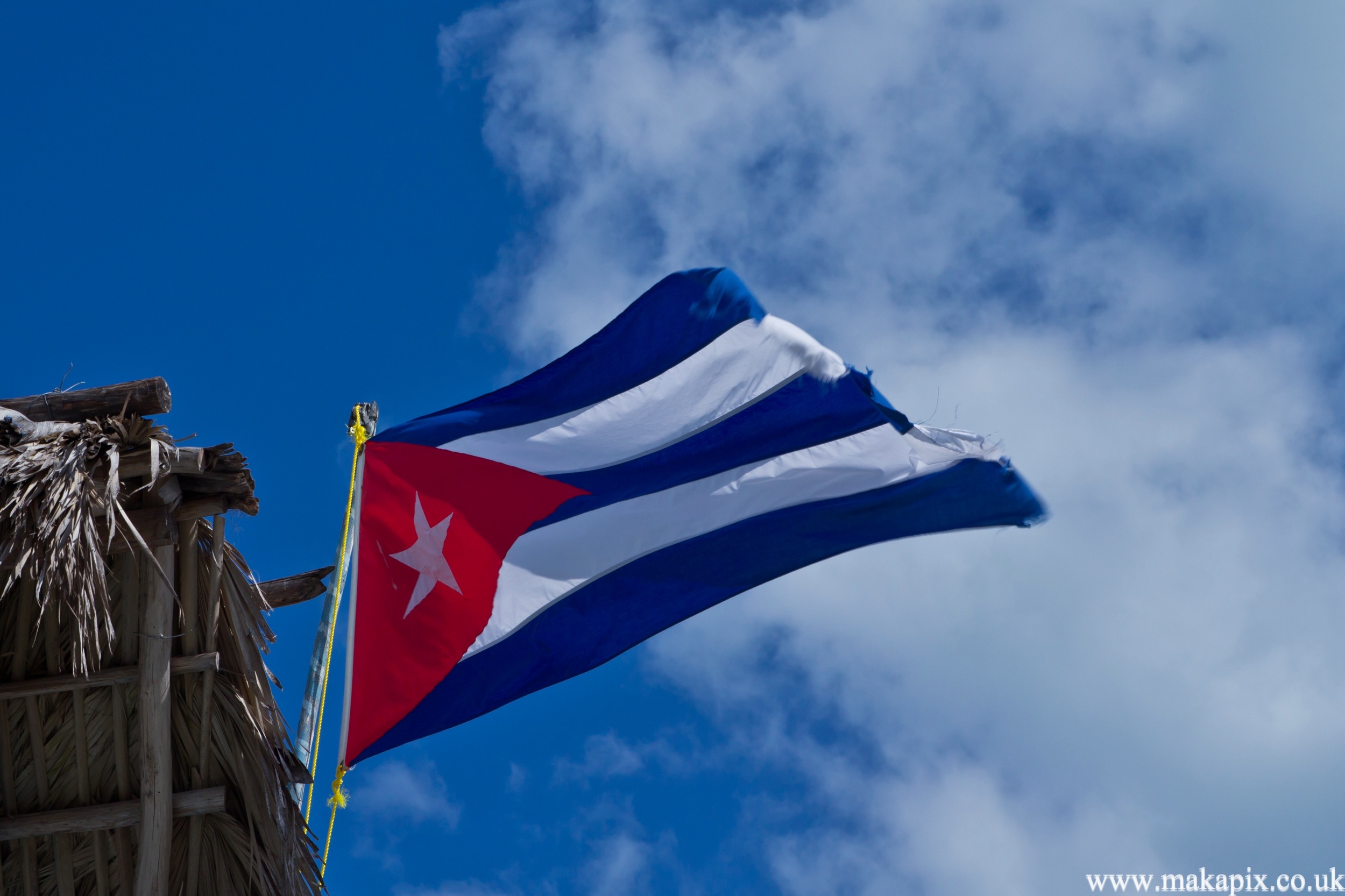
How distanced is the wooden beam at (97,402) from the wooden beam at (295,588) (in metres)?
1.35

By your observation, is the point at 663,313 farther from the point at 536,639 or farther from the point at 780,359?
the point at 536,639

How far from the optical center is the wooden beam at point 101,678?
5.44 meters

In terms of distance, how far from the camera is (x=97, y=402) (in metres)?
5.04

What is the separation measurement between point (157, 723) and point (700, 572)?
2.64 meters

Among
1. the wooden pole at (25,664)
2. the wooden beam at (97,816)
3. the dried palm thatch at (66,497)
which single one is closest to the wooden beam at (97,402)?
the dried palm thatch at (66,497)

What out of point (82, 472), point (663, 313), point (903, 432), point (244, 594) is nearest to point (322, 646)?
point (244, 594)

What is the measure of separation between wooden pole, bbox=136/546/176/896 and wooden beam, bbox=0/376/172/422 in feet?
2.19

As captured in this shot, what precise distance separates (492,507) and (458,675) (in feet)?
3.08

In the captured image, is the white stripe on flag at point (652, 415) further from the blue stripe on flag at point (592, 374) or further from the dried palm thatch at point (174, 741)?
the dried palm thatch at point (174, 741)

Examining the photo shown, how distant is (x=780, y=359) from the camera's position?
606 cm

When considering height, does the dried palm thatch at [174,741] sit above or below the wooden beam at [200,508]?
below

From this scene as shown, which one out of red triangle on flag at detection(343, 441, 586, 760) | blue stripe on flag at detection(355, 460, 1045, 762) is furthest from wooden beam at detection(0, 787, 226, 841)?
blue stripe on flag at detection(355, 460, 1045, 762)

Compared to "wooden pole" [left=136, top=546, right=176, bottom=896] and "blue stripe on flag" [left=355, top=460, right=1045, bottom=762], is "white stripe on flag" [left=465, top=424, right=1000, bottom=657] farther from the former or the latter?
"wooden pole" [left=136, top=546, right=176, bottom=896]

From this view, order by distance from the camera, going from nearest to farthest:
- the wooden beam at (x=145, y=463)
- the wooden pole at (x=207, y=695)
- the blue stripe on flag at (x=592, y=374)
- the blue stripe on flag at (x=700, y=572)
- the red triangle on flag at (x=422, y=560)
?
1. the wooden beam at (x=145, y=463)
2. the wooden pole at (x=207, y=695)
3. the red triangle on flag at (x=422, y=560)
4. the blue stripe on flag at (x=700, y=572)
5. the blue stripe on flag at (x=592, y=374)
